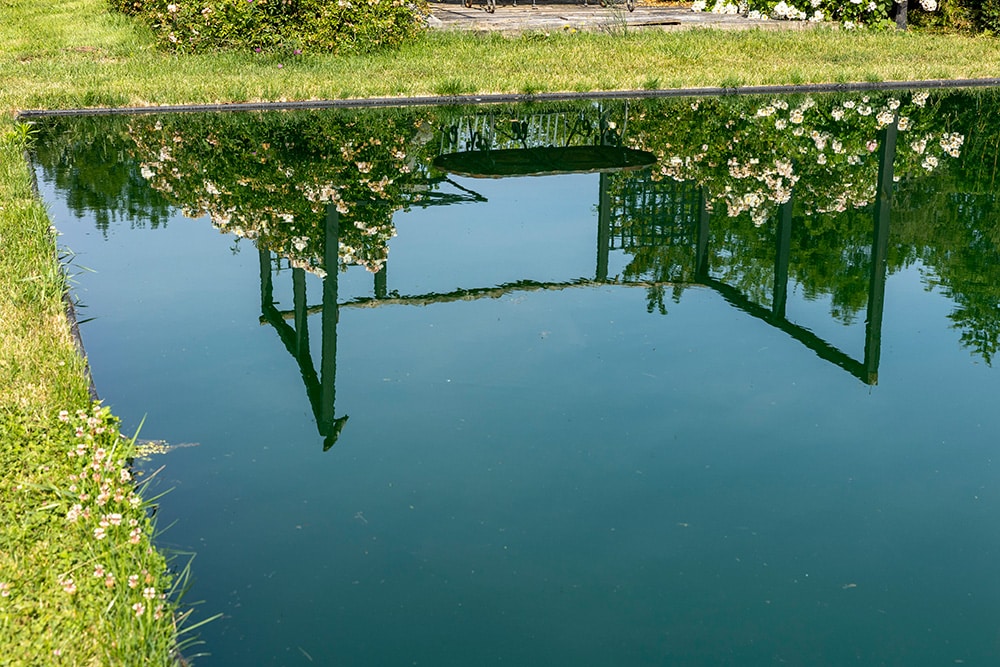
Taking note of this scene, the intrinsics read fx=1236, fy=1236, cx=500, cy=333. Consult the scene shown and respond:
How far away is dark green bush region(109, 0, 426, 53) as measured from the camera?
15.6 m

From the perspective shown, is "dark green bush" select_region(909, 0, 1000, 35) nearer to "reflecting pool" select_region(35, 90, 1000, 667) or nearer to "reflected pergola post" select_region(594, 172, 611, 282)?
"reflecting pool" select_region(35, 90, 1000, 667)

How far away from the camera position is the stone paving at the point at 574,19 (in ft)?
61.6

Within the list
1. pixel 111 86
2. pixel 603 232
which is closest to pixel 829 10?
pixel 111 86

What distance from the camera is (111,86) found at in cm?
1401

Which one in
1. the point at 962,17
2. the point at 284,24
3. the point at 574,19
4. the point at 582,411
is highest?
the point at 962,17

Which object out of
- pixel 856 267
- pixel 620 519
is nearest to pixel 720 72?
pixel 856 267

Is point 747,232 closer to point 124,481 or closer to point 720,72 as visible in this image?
point 124,481

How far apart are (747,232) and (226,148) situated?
4963 millimetres

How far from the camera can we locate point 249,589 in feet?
13.3

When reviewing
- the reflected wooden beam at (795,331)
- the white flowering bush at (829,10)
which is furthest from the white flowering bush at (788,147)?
the white flowering bush at (829,10)

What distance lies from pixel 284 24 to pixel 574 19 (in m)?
5.60

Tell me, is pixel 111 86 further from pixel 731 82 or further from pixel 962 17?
pixel 962 17

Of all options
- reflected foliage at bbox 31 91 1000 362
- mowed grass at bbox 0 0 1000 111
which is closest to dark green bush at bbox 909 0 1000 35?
mowed grass at bbox 0 0 1000 111

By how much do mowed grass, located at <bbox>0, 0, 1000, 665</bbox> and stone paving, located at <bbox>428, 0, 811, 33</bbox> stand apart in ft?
2.83
